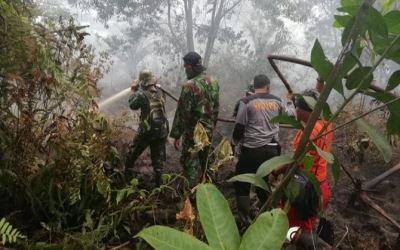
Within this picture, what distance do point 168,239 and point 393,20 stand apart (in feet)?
2.86

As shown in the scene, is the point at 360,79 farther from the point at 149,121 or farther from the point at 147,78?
the point at 147,78

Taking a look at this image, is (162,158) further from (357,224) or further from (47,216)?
(357,224)

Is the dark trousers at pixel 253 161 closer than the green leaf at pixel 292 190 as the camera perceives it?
No

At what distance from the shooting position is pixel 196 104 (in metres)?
4.55

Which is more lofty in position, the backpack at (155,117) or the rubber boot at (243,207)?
the backpack at (155,117)

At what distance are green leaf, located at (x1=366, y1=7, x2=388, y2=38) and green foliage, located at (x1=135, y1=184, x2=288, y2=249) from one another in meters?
0.56

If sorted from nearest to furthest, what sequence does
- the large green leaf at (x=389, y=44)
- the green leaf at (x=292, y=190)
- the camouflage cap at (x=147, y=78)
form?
the large green leaf at (x=389, y=44) < the green leaf at (x=292, y=190) < the camouflage cap at (x=147, y=78)

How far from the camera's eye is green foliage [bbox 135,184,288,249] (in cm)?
81

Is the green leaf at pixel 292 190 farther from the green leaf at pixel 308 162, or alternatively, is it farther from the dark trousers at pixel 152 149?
the dark trousers at pixel 152 149

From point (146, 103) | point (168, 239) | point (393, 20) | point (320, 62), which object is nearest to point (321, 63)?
point (320, 62)

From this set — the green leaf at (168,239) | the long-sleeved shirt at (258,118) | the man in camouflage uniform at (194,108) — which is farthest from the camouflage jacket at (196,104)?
the green leaf at (168,239)

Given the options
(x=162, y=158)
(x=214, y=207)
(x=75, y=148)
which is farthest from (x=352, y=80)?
(x=162, y=158)

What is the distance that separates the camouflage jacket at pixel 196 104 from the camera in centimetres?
453

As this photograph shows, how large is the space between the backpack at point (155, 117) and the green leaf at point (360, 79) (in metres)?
4.04
